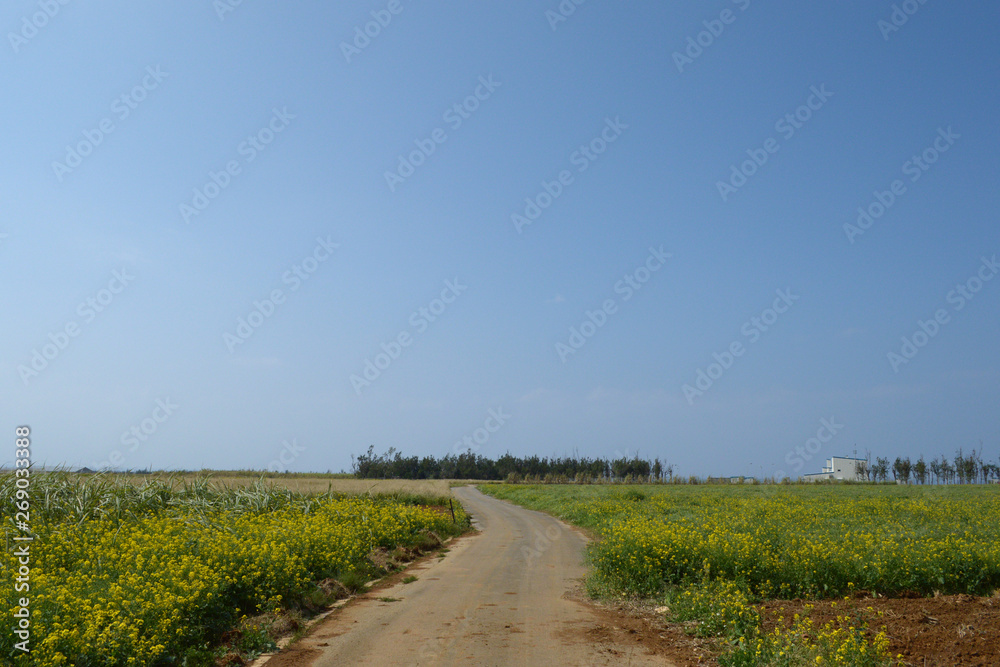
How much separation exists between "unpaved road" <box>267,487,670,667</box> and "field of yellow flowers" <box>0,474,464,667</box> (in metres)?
1.36

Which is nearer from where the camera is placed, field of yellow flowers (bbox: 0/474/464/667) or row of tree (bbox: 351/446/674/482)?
field of yellow flowers (bbox: 0/474/464/667)

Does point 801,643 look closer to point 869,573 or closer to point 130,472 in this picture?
point 869,573

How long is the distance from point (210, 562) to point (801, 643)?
9479mm

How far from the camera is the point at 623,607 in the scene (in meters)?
11.8

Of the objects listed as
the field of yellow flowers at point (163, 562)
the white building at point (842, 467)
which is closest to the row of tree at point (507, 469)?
the white building at point (842, 467)

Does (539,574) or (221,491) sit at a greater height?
(221,491)

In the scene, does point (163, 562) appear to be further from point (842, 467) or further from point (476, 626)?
point (842, 467)

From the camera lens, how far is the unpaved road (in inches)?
339

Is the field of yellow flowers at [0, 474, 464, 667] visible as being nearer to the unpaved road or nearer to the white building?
the unpaved road

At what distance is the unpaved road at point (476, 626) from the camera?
28.2ft

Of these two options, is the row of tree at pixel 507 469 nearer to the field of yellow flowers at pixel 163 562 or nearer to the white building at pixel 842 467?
the white building at pixel 842 467

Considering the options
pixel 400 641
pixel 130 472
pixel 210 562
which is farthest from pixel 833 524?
pixel 130 472

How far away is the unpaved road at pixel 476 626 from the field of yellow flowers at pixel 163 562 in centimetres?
136

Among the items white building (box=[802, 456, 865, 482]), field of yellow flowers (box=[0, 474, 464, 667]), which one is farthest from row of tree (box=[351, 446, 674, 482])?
field of yellow flowers (box=[0, 474, 464, 667])
